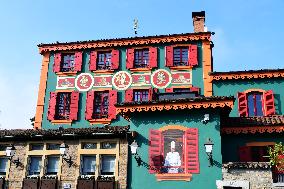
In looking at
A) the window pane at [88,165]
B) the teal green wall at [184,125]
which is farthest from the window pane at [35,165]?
the teal green wall at [184,125]

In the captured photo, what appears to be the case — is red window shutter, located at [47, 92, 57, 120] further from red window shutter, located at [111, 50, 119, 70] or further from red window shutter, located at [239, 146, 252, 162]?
red window shutter, located at [239, 146, 252, 162]

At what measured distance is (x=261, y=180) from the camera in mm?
17547

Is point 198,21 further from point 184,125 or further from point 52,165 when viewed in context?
point 52,165

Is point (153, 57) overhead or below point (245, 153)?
overhead

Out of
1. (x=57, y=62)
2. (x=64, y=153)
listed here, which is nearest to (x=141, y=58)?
(x=57, y=62)

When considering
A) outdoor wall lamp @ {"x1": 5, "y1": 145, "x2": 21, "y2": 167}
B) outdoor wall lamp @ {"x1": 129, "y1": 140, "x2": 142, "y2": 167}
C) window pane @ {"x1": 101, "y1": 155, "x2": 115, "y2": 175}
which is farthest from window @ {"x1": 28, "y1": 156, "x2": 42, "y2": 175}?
outdoor wall lamp @ {"x1": 129, "y1": 140, "x2": 142, "y2": 167}

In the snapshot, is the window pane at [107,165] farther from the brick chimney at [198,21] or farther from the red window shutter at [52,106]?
the brick chimney at [198,21]

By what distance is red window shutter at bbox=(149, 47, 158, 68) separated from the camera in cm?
2722

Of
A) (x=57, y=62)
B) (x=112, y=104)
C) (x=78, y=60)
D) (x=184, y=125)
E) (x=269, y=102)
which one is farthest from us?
(x=57, y=62)

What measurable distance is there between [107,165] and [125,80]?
28.5ft

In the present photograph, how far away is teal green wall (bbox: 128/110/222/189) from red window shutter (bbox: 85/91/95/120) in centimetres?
748

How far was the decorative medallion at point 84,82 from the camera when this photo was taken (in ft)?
91.1

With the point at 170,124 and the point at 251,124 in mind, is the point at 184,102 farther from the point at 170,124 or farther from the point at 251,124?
the point at 251,124

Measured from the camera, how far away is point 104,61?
93.2 ft
